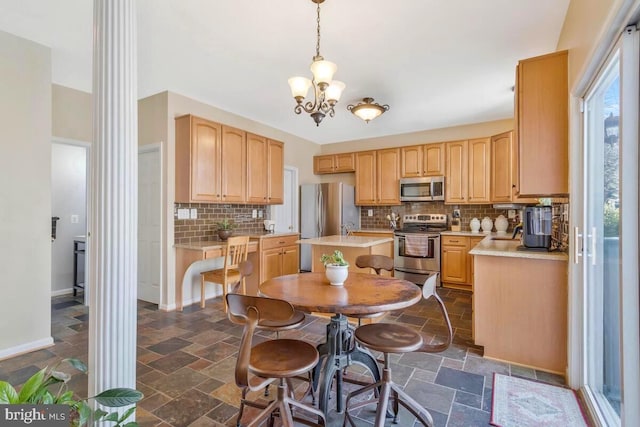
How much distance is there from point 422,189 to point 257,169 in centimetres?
276

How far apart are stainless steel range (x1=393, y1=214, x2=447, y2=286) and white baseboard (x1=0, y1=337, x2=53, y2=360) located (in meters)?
4.27

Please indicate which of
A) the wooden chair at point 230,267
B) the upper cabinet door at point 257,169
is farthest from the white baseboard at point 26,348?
the upper cabinet door at point 257,169

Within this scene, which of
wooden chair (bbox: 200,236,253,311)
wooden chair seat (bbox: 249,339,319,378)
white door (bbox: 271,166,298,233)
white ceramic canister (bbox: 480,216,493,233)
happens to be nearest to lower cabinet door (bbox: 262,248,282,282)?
wooden chair (bbox: 200,236,253,311)

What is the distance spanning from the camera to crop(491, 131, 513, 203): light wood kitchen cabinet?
430cm

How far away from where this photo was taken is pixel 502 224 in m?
4.83

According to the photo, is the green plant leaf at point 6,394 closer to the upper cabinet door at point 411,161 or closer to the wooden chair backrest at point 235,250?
the wooden chair backrest at point 235,250

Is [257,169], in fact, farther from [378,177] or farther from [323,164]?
[378,177]

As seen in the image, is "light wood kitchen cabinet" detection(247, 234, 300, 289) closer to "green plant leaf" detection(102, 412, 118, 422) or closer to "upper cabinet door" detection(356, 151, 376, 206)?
"upper cabinet door" detection(356, 151, 376, 206)

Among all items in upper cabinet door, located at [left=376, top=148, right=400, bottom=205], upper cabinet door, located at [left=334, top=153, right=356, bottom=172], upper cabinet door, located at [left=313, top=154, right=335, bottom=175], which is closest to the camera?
upper cabinet door, located at [left=376, top=148, right=400, bottom=205]

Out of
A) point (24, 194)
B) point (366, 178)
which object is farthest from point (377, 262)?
point (366, 178)

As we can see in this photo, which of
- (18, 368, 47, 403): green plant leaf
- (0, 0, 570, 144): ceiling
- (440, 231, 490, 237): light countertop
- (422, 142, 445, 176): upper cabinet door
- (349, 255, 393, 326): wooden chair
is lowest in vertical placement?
Answer: (18, 368, 47, 403): green plant leaf

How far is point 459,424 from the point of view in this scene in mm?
1751

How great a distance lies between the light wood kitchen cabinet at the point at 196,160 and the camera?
3.68m

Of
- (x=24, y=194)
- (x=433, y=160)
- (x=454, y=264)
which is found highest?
(x=433, y=160)
